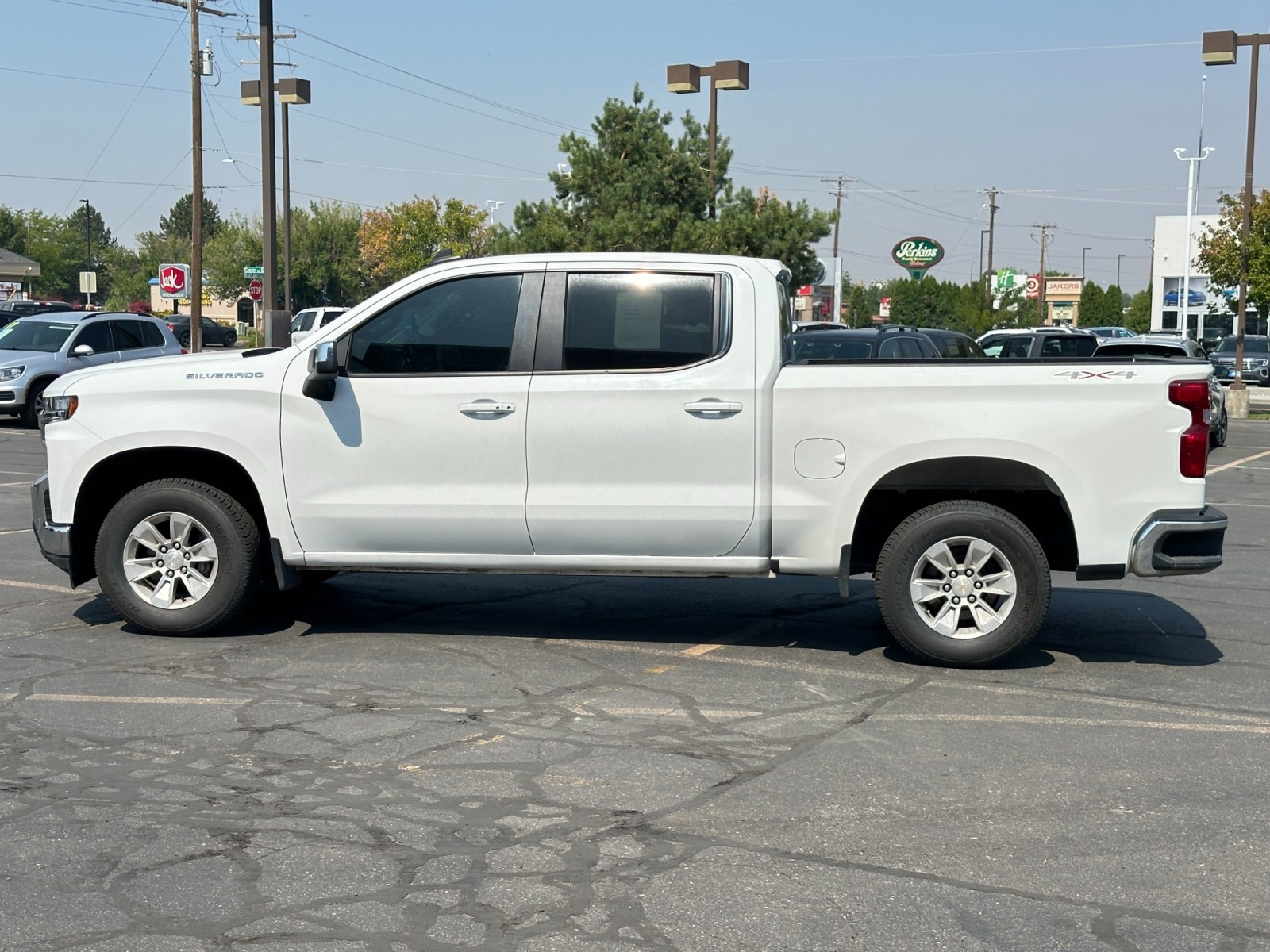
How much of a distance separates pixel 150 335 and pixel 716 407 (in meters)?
19.3

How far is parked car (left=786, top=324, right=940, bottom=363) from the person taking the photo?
53.0ft

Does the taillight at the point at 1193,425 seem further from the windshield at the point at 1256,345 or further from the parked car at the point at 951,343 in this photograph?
the windshield at the point at 1256,345

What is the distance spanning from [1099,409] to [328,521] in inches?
156

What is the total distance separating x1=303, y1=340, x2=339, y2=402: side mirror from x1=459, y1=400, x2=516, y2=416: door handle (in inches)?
27.5

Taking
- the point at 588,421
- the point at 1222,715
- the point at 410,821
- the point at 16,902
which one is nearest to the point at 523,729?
the point at 410,821

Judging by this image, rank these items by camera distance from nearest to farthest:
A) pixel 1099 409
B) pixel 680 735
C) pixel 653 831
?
pixel 653 831 < pixel 680 735 < pixel 1099 409

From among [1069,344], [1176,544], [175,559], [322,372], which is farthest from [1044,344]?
[175,559]

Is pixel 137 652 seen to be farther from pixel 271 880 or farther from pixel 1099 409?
pixel 1099 409

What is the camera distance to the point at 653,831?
15.8 ft

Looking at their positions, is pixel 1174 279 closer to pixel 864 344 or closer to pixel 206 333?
pixel 206 333

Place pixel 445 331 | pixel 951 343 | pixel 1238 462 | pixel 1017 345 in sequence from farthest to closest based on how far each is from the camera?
pixel 1017 345 → pixel 1238 462 → pixel 951 343 → pixel 445 331

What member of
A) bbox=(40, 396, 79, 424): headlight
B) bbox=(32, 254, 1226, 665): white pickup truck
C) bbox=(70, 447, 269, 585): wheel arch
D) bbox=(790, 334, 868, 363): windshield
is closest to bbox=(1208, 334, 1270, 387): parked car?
bbox=(790, 334, 868, 363): windshield

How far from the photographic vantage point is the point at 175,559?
7.75 m

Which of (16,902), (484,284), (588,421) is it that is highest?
(484,284)
